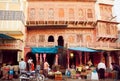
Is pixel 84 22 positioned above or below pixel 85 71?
above

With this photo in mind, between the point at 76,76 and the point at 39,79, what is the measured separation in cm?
512

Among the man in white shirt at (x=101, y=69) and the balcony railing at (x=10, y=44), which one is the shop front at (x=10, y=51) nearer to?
the balcony railing at (x=10, y=44)

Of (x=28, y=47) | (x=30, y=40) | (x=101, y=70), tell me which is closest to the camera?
(x=101, y=70)

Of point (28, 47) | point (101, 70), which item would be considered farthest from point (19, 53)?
point (101, 70)

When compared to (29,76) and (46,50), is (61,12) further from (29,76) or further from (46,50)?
(29,76)

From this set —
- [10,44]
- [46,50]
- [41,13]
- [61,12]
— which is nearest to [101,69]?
[46,50]

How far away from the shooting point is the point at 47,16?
30500 mm

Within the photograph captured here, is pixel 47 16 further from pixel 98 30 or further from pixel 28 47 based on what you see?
pixel 98 30

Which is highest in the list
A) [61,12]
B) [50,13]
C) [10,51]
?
[61,12]

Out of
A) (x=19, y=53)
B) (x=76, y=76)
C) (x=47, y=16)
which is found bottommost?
(x=76, y=76)

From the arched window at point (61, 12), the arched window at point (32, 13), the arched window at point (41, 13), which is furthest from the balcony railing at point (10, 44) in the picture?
the arched window at point (61, 12)

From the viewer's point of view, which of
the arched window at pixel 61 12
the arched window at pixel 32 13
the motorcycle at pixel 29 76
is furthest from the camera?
the arched window at pixel 61 12

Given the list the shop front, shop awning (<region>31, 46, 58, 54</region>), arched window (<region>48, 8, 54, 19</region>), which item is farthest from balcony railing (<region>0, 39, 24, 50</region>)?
arched window (<region>48, 8, 54, 19</region>)

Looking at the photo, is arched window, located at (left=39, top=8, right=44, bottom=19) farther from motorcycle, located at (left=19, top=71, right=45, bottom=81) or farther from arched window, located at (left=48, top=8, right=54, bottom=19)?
motorcycle, located at (left=19, top=71, right=45, bottom=81)
